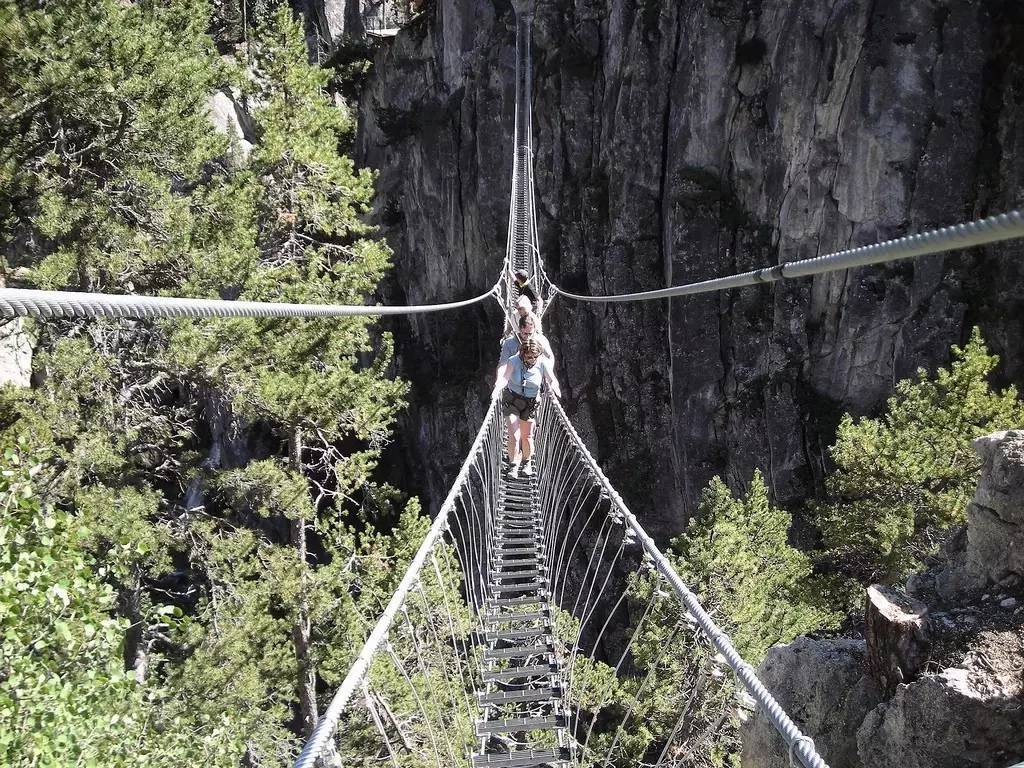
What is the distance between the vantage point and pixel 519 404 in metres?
5.29

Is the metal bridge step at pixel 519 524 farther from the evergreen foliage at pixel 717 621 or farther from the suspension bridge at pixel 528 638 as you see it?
the evergreen foliage at pixel 717 621

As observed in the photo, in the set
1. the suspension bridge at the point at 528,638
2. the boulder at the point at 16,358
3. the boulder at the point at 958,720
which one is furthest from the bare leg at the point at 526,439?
the boulder at the point at 16,358

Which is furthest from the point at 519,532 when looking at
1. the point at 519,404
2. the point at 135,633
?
the point at 135,633

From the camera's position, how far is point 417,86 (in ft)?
57.3

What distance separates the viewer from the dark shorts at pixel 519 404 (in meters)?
5.26

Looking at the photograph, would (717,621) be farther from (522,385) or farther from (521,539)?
(522,385)

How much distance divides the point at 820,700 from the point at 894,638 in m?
0.71

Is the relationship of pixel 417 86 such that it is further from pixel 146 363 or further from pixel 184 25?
pixel 146 363

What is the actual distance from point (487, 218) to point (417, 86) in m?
4.05

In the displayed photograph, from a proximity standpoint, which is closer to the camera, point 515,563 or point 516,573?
point 516,573

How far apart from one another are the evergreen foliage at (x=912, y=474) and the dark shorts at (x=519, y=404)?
5426mm

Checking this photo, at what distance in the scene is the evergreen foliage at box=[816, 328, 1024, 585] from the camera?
8.20m

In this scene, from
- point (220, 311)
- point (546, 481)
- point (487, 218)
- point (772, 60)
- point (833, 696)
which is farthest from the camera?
point (487, 218)

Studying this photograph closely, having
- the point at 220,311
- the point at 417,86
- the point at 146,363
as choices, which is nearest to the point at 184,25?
the point at 146,363
